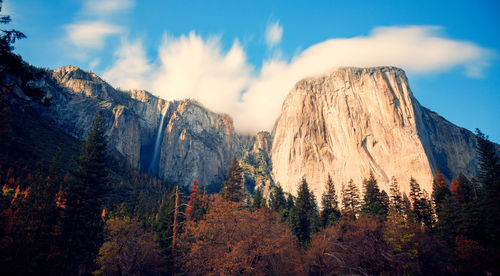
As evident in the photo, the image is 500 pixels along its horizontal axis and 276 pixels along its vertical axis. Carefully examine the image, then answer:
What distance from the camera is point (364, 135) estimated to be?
128 m

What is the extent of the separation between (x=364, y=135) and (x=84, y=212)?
12571 cm

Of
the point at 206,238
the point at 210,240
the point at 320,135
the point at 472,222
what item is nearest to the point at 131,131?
the point at 320,135

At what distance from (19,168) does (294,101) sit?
448 ft

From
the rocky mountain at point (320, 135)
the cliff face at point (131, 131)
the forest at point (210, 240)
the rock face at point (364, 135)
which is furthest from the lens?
the cliff face at point (131, 131)

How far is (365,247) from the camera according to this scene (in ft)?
108

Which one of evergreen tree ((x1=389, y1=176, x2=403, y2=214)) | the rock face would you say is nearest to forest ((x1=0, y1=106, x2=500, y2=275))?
evergreen tree ((x1=389, y1=176, x2=403, y2=214))

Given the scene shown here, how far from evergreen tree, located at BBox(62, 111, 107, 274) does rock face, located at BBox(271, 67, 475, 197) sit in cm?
11354

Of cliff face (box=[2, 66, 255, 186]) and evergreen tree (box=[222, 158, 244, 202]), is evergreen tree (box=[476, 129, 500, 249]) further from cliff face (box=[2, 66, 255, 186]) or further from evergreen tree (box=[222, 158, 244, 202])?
cliff face (box=[2, 66, 255, 186])

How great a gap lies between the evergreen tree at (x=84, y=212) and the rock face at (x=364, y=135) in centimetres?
11354

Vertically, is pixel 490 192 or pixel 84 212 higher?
pixel 490 192

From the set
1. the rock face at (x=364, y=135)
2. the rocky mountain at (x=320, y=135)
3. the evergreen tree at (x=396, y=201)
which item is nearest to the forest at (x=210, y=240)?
the evergreen tree at (x=396, y=201)

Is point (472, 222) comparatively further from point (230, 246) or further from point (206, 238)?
point (206, 238)

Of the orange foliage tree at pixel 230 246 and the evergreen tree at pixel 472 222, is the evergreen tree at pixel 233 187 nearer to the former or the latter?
the orange foliage tree at pixel 230 246

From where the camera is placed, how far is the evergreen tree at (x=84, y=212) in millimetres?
27422
